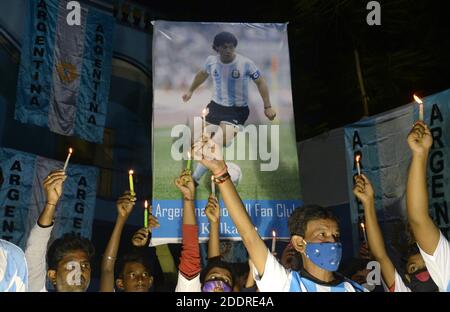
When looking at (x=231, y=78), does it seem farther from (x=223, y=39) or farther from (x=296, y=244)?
(x=296, y=244)

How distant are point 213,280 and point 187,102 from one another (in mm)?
1907

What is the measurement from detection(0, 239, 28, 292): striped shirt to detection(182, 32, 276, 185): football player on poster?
2501 mm

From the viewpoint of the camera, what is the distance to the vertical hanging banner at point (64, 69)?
25.0ft

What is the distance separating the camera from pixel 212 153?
335 centimetres

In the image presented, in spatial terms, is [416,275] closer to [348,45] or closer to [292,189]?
[292,189]

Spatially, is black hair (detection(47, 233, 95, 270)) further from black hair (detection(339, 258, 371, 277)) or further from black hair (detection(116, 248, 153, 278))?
black hair (detection(339, 258, 371, 277))

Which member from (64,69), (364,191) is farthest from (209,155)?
(64,69)

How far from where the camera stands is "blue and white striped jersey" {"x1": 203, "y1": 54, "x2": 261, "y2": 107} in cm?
582

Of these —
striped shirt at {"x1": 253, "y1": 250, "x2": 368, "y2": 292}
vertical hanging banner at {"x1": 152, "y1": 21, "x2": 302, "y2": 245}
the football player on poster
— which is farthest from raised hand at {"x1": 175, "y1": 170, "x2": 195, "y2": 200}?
striped shirt at {"x1": 253, "y1": 250, "x2": 368, "y2": 292}

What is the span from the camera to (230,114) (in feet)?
18.9

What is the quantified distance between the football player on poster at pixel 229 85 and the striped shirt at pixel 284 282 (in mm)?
2516

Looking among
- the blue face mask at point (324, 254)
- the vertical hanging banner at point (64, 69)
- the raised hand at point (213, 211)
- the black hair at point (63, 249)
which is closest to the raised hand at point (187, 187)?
the raised hand at point (213, 211)

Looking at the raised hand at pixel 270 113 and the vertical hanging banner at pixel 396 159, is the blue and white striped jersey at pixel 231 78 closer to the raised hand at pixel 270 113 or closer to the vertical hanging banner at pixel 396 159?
the raised hand at pixel 270 113

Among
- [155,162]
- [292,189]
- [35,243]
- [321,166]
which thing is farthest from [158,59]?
[321,166]
